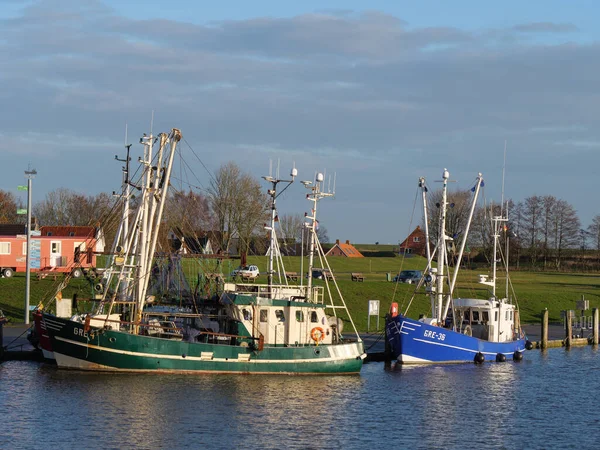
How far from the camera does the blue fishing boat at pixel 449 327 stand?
51.9m

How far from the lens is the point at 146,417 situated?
36.2m

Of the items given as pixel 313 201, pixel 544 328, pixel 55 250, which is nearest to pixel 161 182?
pixel 313 201

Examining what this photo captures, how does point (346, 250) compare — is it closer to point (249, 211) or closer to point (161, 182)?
point (249, 211)

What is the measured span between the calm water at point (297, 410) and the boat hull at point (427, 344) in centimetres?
153

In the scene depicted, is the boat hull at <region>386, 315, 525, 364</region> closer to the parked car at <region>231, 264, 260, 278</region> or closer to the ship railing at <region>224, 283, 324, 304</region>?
the ship railing at <region>224, 283, 324, 304</region>

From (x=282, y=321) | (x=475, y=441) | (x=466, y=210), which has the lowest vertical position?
(x=475, y=441)

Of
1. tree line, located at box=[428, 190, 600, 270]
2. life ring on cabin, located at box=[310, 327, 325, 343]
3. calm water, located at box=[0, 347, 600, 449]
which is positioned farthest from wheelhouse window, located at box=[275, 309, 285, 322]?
tree line, located at box=[428, 190, 600, 270]

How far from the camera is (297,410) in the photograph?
3903 centimetres

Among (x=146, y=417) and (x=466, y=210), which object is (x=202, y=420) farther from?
(x=466, y=210)

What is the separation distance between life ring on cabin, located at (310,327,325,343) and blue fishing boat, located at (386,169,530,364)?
483 centimetres

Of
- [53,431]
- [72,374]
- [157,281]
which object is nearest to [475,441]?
[53,431]

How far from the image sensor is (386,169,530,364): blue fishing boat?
5194 cm

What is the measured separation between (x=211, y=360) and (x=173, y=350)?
6.36 feet

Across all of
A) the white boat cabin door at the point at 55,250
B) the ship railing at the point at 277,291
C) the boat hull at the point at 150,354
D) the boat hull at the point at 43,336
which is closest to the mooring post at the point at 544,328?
the ship railing at the point at 277,291
